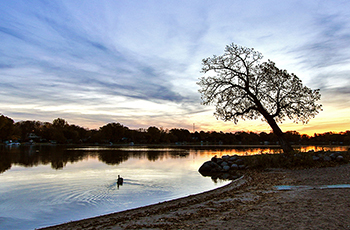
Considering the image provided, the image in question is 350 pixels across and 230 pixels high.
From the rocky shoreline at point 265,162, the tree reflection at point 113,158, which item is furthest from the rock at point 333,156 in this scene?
the tree reflection at point 113,158

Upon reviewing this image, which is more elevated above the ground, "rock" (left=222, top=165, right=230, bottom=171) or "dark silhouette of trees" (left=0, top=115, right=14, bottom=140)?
"dark silhouette of trees" (left=0, top=115, right=14, bottom=140)

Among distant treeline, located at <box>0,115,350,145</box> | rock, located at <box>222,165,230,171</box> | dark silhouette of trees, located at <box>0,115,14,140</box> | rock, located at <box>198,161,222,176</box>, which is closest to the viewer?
rock, located at <box>222,165,230,171</box>

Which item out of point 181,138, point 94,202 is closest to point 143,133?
Result: point 181,138

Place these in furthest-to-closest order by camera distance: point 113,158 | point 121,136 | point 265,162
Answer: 1. point 121,136
2. point 113,158
3. point 265,162

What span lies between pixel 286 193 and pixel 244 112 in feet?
43.7

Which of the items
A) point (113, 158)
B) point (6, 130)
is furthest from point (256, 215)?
point (6, 130)

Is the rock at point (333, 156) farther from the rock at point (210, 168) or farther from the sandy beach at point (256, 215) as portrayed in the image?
the sandy beach at point (256, 215)

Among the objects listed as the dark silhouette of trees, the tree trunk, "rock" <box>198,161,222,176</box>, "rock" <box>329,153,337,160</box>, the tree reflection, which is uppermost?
the dark silhouette of trees

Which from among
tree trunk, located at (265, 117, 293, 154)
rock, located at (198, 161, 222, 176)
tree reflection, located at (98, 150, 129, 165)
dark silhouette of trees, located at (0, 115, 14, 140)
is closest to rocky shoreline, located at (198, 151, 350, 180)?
rock, located at (198, 161, 222, 176)

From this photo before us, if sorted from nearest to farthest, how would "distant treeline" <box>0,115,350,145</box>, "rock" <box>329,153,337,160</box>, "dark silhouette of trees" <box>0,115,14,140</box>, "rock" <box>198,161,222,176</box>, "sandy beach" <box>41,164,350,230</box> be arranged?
"sandy beach" <box>41,164,350,230</box>, "rock" <box>329,153,337,160</box>, "rock" <box>198,161,222,176</box>, "dark silhouette of trees" <box>0,115,14,140</box>, "distant treeline" <box>0,115,350,145</box>

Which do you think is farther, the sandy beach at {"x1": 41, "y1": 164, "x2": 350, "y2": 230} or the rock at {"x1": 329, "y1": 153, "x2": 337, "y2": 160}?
the rock at {"x1": 329, "y1": 153, "x2": 337, "y2": 160}

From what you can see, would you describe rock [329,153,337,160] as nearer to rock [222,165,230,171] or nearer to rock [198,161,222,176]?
rock [222,165,230,171]

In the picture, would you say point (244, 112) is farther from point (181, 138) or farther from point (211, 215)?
point (181, 138)

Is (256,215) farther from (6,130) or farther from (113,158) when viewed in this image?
(6,130)
